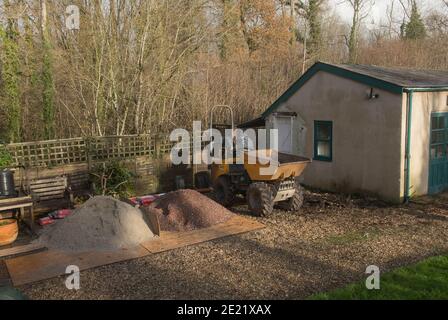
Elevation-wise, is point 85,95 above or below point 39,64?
below

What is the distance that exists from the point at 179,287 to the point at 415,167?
7.55 metres

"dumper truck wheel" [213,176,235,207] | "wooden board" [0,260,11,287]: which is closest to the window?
"dumper truck wheel" [213,176,235,207]

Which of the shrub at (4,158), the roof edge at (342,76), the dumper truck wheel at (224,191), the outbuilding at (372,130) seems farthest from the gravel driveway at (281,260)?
the shrub at (4,158)

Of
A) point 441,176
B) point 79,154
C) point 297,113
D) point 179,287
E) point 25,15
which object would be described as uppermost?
point 25,15

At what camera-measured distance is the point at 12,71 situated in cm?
1323

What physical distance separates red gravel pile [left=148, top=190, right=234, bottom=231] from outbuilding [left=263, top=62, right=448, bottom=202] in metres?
4.13

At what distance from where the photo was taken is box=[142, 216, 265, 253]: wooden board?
7766mm

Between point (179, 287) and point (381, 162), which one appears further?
point (381, 162)

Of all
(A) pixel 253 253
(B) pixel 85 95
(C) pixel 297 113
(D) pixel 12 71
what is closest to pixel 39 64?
(D) pixel 12 71

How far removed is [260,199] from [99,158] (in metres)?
5.07

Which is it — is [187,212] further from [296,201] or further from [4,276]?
[4,276]

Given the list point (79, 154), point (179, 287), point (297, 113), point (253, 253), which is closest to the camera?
point (179, 287)

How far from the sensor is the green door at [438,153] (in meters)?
11.3

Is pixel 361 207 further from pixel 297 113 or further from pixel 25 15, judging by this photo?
pixel 25 15
